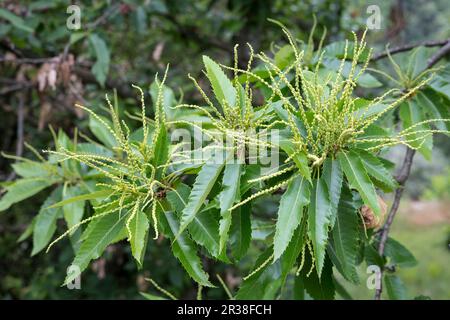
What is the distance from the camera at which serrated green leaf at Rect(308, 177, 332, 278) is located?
3.98 ft

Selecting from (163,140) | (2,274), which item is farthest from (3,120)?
(163,140)

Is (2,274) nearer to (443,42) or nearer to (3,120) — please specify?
(3,120)

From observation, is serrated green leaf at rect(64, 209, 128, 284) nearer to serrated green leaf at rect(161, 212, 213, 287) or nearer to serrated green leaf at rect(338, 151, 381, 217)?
serrated green leaf at rect(161, 212, 213, 287)

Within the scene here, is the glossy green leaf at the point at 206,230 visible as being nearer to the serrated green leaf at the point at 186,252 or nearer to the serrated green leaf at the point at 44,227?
the serrated green leaf at the point at 186,252

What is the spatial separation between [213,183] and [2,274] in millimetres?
3132

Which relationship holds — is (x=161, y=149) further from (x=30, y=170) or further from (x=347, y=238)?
(x=30, y=170)

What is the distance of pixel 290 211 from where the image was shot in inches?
48.1

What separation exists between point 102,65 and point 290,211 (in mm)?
1806

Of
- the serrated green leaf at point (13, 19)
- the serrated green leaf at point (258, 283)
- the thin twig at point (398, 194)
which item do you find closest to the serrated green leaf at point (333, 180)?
the serrated green leaf at point (258, 283)

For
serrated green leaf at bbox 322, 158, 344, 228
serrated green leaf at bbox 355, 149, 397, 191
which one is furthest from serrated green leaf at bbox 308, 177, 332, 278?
serrated green leaf at bbox 355, 149, 397, 191

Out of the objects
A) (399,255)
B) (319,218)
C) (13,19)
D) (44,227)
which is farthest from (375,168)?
(13,19)

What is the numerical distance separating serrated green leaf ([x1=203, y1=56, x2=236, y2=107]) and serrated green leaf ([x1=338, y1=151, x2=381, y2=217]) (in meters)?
0.30

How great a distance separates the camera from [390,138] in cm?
128

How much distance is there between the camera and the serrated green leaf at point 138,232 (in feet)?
4.19
